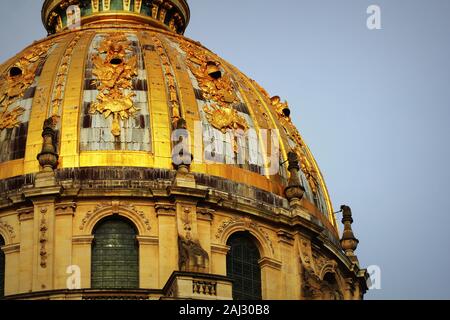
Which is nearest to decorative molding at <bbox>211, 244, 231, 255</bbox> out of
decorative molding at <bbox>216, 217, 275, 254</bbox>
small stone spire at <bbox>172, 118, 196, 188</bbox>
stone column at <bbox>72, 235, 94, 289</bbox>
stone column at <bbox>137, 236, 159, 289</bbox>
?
decorative molding at <bbox>216, 217, 275, 254</bbox>

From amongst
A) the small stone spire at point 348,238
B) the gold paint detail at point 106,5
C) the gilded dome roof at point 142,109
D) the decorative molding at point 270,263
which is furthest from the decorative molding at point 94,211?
the gold paint detail at point 106,5

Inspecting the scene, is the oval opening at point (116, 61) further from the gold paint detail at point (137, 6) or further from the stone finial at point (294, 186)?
the stone finial at point (294, 186)

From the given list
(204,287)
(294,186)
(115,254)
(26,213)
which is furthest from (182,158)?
(204,287)

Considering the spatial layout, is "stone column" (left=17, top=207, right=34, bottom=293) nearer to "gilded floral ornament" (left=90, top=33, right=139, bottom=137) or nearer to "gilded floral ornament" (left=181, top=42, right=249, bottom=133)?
"gilded floral ornament" (left=90, top=33, right=139, bottom=137)

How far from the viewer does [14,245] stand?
253 feet

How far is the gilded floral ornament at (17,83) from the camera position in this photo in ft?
270

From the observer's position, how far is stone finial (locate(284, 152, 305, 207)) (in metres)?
81.4

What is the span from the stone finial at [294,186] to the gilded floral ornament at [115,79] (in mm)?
7132

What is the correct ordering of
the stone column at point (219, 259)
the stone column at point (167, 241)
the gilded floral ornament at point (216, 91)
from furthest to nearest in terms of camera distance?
1. the gilded floral ornament at point (216, 91)
2. the stone column at point (219, 259)
3. the stone column at point (167, 241)

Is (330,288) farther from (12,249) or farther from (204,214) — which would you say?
(12,249)

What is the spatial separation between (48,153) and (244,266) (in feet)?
30.4

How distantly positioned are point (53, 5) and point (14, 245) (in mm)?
19179
